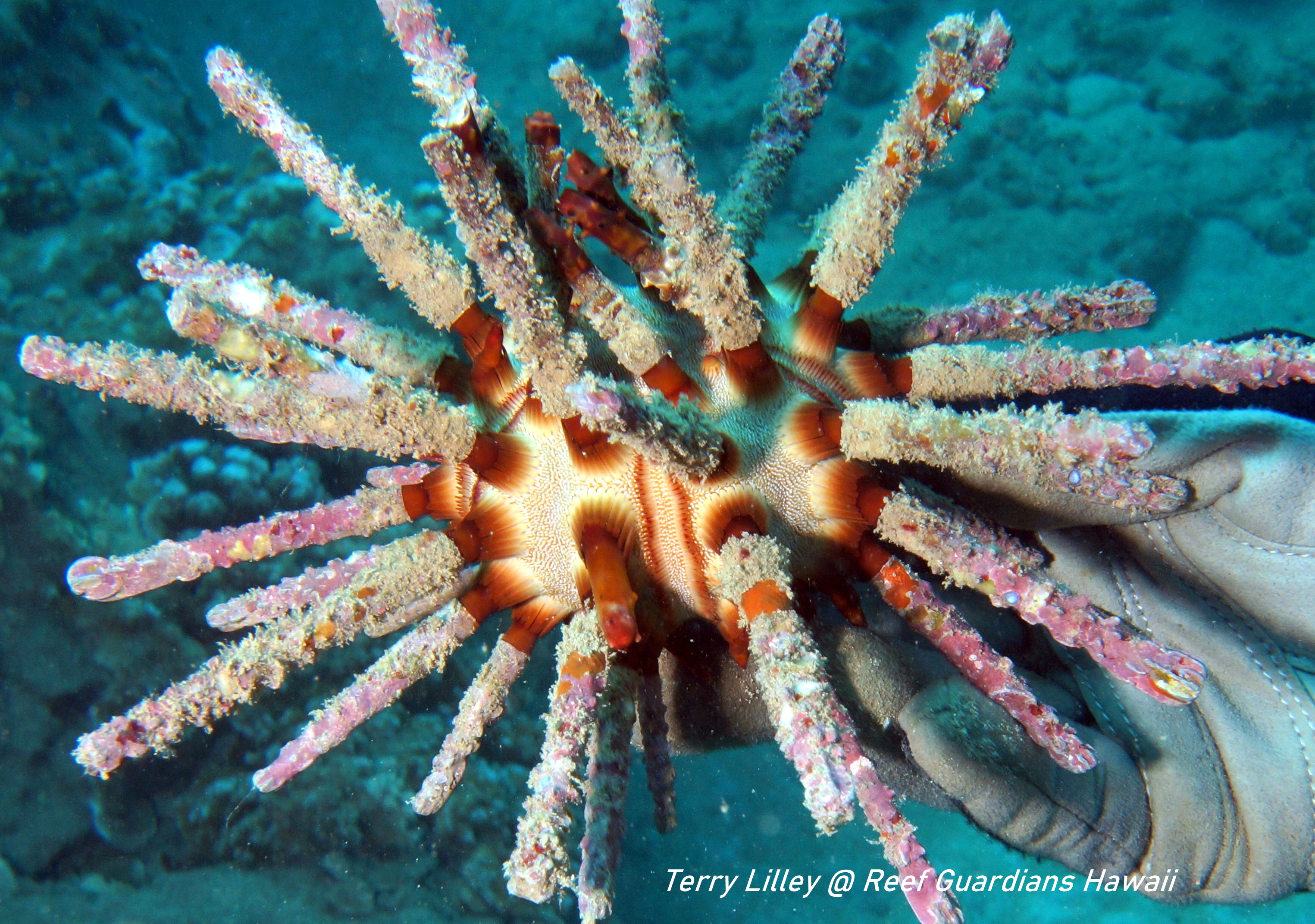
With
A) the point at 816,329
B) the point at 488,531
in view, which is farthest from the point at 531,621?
the point at 816,329

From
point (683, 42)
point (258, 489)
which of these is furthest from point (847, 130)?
point (258, 489)

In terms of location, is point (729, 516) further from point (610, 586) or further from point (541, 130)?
point (541, 130)

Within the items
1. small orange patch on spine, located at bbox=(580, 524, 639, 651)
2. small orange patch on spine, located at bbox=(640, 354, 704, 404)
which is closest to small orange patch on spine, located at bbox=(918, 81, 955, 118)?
small orange patch on spine, located at bbox=(640, 354, 704, 404)

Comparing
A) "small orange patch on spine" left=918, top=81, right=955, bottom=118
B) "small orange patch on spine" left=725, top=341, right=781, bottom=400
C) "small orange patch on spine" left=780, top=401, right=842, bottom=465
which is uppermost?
"small orange patch on spine" left=918, top=81, right=955, bottom=118

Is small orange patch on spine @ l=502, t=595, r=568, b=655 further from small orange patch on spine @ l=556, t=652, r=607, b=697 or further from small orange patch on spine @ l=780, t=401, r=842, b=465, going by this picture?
small orange patch on spine @ l=780, t=401, r=842, b=465

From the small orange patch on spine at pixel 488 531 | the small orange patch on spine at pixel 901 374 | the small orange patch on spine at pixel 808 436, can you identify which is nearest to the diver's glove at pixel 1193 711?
the small orange patch on spine at pixel 901 374

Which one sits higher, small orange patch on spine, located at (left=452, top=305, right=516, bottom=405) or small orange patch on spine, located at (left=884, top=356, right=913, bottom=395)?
small orange patch on spine, located at (left=884, top=356, right=913, bottom=395)

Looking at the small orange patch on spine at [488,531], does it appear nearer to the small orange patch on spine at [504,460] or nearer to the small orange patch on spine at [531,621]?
the small orange patch on spine at [504,460]
